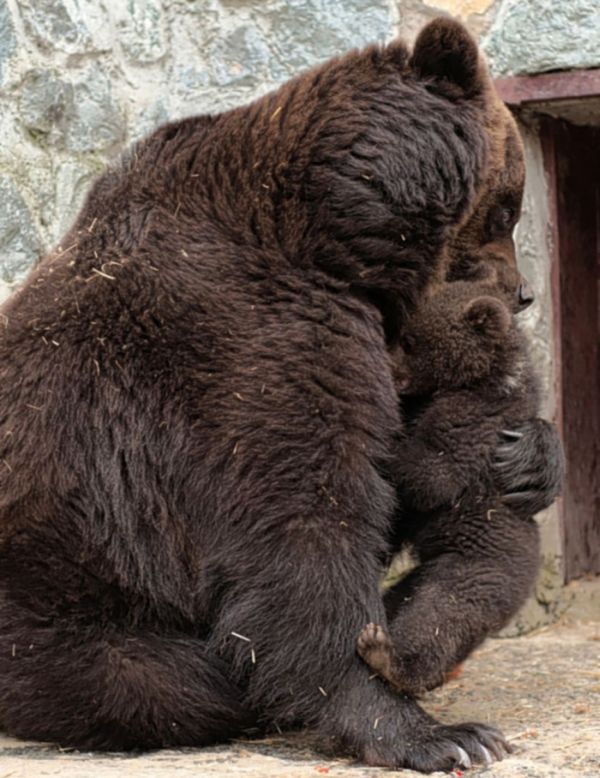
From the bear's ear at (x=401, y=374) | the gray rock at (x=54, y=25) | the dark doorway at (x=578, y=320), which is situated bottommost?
the dark doorway at (x=578, y=320)

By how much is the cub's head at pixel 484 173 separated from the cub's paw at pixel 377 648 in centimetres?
125

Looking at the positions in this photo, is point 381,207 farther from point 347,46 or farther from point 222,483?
point 347,46

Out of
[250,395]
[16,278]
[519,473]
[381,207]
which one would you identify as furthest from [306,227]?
[16,278]

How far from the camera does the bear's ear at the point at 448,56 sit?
4703mm

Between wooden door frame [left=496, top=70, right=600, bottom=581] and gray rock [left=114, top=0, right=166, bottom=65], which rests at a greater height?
gray rock [left=114, top=0, right=166, bottom=65]

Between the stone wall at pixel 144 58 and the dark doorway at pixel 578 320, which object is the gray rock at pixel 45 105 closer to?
the stone wall at pixel 144 58

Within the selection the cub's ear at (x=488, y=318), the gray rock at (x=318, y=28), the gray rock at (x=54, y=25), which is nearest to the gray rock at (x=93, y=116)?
the gray rock at (x=54, y=25)

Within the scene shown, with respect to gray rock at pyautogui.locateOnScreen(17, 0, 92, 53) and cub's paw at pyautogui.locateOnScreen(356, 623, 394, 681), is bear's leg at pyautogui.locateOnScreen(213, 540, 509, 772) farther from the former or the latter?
gray rock at pyautogui.locateOnScreen(17, 0, 92, 53)

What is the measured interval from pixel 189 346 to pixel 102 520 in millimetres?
589

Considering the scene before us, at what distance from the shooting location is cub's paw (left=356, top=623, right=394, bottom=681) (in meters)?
4.30

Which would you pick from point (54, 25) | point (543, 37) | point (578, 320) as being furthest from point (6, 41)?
point (578, 320)

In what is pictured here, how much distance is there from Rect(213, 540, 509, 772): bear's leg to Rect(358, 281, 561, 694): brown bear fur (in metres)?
0.21

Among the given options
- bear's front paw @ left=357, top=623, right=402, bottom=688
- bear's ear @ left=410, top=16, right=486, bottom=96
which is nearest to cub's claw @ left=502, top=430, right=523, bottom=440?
bear's front paw @ left=357, top=623, right=402, bottom=688

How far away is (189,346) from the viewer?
4465 mm
